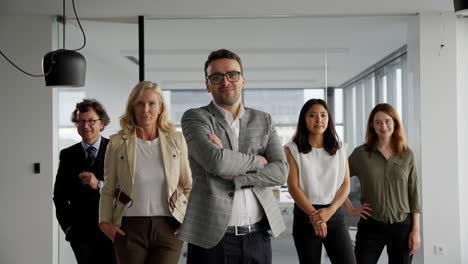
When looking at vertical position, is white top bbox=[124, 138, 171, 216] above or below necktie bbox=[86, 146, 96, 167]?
below

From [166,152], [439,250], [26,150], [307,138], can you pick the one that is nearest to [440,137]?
[439,250]

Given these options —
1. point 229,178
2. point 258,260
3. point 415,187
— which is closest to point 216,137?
point 229,178

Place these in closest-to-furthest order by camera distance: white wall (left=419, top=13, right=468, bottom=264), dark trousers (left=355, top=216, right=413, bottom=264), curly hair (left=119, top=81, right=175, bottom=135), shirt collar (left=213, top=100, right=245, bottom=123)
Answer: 1. shirt collar (left=213, top=100, right=245, bottom=123)
2. curly hair (left=119, top=81, right=175, bottom=135)
3. dark trousers (left=355, top=216, right=413, bottom=264)
4. white wall (left=419, top=13, right=468, bottom=264)

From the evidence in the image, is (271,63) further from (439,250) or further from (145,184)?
(145,184)

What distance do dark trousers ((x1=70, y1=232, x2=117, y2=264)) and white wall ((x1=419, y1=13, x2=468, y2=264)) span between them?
303 cm

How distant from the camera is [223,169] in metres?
2.16

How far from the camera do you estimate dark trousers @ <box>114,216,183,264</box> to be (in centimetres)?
263

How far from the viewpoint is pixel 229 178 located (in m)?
2.21

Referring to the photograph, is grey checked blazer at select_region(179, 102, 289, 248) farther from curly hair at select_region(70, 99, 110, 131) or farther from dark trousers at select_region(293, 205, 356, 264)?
curly hair at select_region(70, 99, 110, 131)

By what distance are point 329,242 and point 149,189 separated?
1192 millimetres

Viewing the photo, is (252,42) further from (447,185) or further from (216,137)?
(216,137)

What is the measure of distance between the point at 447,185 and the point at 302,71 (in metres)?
1.65

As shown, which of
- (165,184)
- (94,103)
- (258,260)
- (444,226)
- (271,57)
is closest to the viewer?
(258,260)

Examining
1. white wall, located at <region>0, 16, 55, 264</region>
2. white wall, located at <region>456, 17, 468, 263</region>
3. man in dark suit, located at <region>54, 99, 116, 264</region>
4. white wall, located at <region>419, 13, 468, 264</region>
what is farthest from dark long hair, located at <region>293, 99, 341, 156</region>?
white wall, located at <region>0, 16, 55, 264</region>
